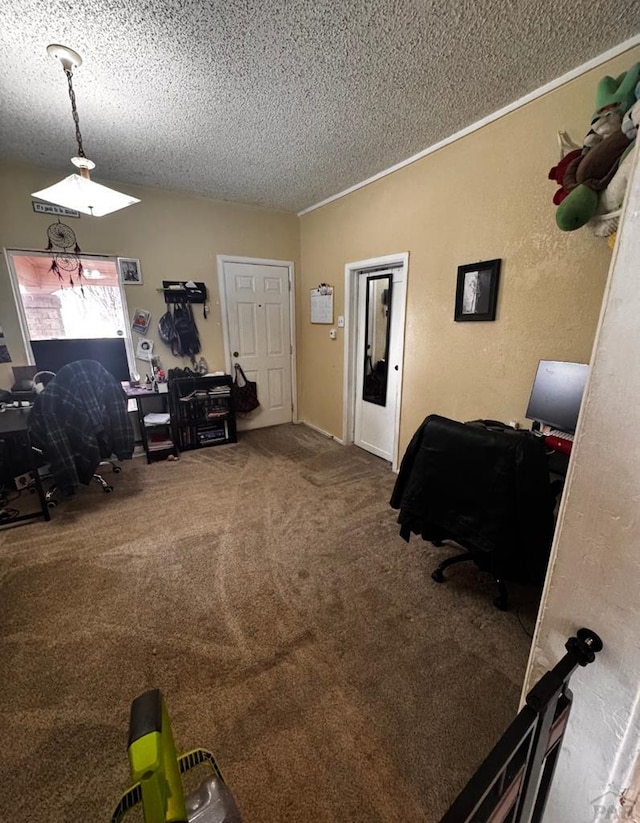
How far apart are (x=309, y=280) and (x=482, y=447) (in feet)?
11.1

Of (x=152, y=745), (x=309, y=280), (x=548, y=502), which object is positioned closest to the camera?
(x=152, y=745)

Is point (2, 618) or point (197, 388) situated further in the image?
point (197, 388)

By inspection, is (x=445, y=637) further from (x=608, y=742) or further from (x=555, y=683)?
(x=555, y=683)

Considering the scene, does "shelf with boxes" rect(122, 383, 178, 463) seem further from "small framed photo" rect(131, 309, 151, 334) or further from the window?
"small framed photo" rect(131, 309, 151, 334)

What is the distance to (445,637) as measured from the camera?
162 cm

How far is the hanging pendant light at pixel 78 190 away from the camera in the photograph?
1696 millimetres

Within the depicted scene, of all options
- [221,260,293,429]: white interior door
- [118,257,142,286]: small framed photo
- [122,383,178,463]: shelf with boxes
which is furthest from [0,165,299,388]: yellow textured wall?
[122,383,178,463]: shelf with boxes

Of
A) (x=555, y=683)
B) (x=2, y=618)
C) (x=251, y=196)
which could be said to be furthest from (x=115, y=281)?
(x=555, y=683)

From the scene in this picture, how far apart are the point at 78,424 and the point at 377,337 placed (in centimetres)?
275

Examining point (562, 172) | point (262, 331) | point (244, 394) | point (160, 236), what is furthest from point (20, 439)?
point (562, 172)

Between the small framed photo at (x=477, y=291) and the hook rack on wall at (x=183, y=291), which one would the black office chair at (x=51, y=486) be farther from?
the small framed photo at (x=477, y=291)

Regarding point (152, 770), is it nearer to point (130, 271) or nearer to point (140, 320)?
point (140, 320)

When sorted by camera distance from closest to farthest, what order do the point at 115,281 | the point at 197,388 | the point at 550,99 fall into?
the point at 550,99 < the point at 115,281 < the point at 197,388

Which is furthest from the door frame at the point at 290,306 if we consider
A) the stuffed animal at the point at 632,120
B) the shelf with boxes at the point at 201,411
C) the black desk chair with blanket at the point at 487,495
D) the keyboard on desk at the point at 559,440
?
the stuffed animal at the point at 632,120
